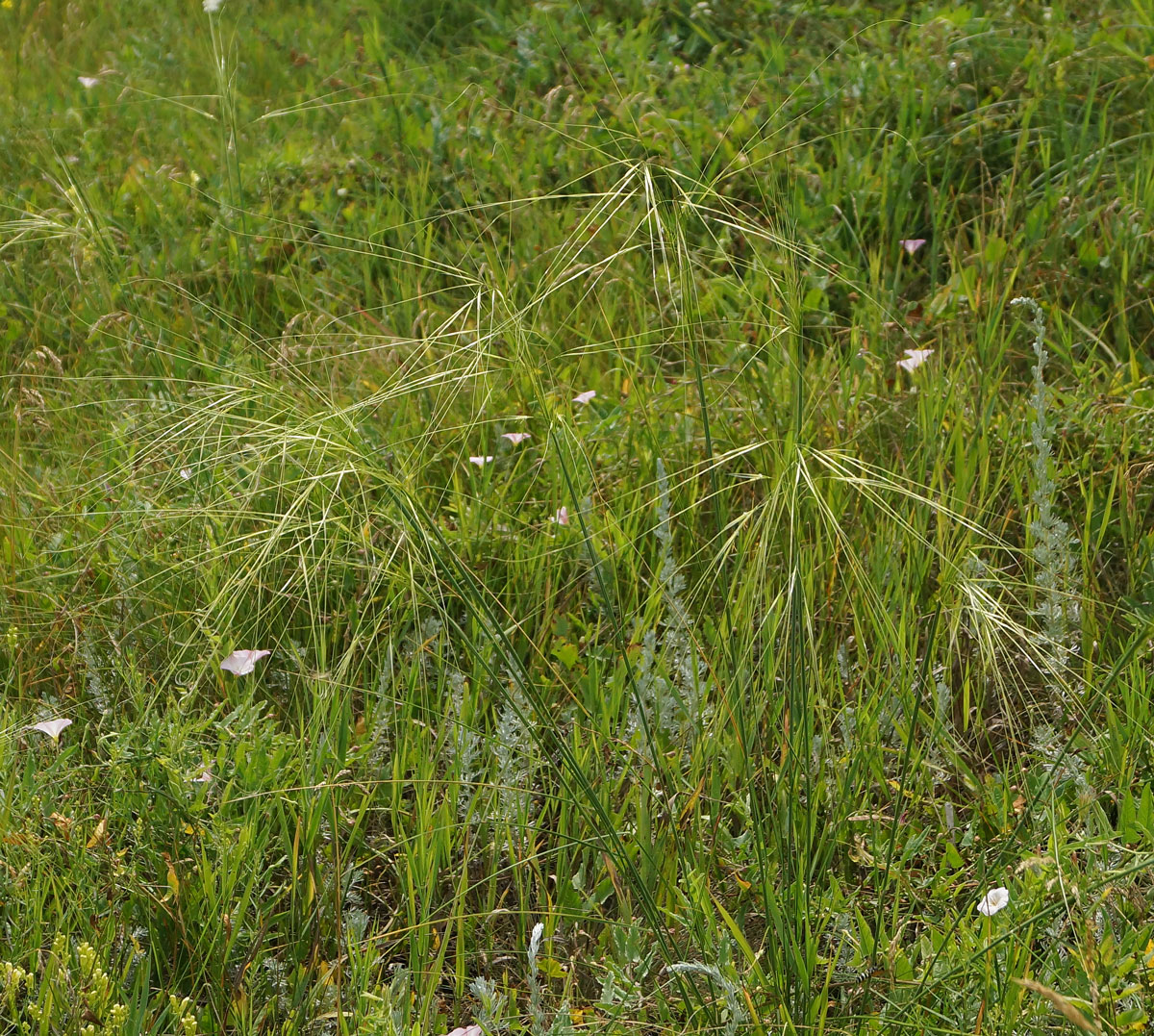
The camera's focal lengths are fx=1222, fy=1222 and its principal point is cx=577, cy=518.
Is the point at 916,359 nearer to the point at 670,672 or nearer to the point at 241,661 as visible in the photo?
the point at 670,672

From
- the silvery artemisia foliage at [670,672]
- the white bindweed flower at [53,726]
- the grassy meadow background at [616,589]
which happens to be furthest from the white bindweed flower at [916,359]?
the white bindweed flower at [53,726]

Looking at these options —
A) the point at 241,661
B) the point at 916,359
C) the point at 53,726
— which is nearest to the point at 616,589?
the point at 241,661

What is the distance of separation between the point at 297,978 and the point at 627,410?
1261 mm

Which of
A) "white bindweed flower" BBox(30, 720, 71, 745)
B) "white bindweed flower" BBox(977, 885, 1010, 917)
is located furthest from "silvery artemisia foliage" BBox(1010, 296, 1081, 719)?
"white bindweed flower" BBox(30, 720, 71, 745)

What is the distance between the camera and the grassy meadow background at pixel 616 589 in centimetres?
144

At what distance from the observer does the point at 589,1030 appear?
144 cm

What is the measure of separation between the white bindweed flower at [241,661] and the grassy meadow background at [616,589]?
0.08 ft

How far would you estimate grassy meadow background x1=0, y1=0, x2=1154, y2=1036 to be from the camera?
144cm

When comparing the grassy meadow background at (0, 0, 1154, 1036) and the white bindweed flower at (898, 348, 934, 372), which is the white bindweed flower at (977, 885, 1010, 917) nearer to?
the grassy meadow background at (0, 0, 1154, 1036)

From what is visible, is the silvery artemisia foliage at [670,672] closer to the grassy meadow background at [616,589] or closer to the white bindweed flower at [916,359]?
the grassy meadow background at [616,589]

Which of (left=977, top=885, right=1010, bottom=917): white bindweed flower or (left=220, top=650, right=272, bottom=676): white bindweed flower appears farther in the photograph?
(left=220, top=650, right=272, bottom=676): white bindweed flower

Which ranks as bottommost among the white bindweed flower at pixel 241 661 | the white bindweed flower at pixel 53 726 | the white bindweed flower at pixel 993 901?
the white bindweed flower at pixel 993 901

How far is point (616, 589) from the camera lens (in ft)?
5.78

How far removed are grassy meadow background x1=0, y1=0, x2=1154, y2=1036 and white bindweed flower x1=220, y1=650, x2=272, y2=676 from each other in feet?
0.08
